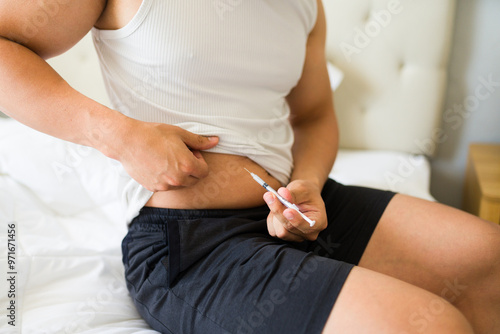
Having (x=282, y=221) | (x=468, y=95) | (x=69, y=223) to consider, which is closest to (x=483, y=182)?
(x=468, y=95)

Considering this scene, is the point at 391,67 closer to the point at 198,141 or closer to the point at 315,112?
the point at 315,112

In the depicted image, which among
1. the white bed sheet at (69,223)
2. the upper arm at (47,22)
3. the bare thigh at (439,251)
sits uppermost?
the upper arm at (47,22)

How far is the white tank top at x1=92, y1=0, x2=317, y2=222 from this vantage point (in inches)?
29.7

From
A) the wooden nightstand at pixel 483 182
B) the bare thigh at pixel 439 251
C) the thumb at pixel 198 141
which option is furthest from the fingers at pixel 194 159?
the wooden nightstand at pixel 483 182

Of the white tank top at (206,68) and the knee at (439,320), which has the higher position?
the white tank top at (206,68)

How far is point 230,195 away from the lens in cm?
80

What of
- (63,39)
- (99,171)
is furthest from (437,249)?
(99,171)

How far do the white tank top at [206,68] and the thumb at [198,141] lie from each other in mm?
16

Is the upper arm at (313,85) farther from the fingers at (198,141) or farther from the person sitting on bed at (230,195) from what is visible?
the fingers at (198,141)

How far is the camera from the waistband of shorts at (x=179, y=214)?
2.53 ft

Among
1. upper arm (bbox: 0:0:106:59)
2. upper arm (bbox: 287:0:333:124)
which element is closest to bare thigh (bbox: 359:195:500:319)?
upper arm (bbox: 287:0:333:124)

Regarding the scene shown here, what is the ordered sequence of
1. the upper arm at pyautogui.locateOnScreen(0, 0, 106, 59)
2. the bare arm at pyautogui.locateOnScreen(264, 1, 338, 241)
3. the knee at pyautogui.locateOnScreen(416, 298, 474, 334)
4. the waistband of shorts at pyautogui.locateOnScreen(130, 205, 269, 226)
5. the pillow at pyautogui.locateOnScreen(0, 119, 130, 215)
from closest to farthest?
1. the knee at pyautogui.locateOnScreen(416, 298, 474, 334)
2. the upper arm at pyautogui.locateOnScreen(0, 0, 106, 59)
3. the waistband of shorts at pyautogui.locateOnScreen(130, 205, 269, 226)
4. the bare arm at pyautogui.locateOnScreen(264, 1, 338, 241)
5. the pillow at pyautogui.locateOnScreen(0, 119, 130, 215)

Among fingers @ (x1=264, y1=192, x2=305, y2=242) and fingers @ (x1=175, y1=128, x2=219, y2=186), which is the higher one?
fingers @ (x1=175, y1=128, x2=219, y2=186)

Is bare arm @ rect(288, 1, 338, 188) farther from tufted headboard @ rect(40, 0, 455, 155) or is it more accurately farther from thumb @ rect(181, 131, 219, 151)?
tufted headboard @ rect(40, 0, 455, 155)
